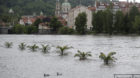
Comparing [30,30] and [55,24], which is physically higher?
[55,24]

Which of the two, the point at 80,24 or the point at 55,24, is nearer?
the point at 80,24

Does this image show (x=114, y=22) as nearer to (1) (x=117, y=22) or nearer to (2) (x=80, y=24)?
(1) (x=117, y=22)

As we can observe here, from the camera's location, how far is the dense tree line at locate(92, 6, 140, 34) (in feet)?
445

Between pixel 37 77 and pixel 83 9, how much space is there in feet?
513

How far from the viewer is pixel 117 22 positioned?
137 metres

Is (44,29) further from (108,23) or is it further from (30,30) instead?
(108,23)

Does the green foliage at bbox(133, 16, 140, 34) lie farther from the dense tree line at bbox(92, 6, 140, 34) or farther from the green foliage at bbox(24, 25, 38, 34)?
the green foliage at bbox(24, 25, 38, 34)

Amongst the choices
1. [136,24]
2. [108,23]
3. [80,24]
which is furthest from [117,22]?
[80,24]

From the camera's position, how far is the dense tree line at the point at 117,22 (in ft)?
445

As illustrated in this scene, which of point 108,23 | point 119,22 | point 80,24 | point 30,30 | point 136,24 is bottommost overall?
point 30,30

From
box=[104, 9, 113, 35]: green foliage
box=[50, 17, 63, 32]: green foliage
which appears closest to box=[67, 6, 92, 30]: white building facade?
box=[50, 17, 63, 32]: green foliage

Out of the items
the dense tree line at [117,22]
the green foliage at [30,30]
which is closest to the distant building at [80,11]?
the green foliage at [30,30]

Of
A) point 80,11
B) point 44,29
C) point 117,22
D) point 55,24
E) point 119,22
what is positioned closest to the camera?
point 119,22

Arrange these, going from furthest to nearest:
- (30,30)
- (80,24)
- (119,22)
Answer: (30,30), (80,24), (119,22)
